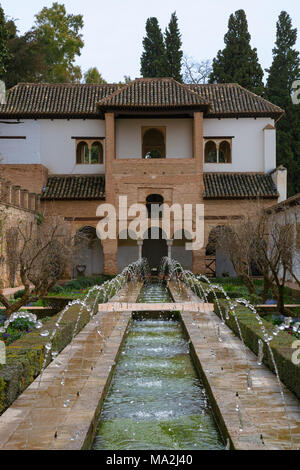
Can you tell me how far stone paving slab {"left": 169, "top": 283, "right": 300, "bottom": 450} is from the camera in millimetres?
4223

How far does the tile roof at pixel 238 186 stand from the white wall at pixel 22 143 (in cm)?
769

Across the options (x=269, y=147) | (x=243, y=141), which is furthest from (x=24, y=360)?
(x=269, y=147)

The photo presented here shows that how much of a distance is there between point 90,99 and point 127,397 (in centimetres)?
2111

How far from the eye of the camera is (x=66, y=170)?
24547mm

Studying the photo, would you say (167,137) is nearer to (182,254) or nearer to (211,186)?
(211,186)

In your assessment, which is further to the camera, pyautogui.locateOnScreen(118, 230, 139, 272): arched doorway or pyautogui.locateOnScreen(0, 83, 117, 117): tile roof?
pyautogui.locateOnScreen(118, 230, 139, 272): arched doorway

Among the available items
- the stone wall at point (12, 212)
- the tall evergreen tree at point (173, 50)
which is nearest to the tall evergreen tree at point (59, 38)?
the tall evergreen tree at point (173, 50)

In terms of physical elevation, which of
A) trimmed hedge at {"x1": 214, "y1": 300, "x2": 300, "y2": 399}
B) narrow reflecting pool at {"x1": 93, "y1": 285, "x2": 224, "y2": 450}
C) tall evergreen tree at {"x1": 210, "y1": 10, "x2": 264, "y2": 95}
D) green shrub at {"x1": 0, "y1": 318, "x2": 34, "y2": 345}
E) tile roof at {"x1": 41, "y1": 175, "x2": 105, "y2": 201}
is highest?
tall evergreen tree at {"x1": 210, "y1": 10, "x2": 264, "y2": 95}

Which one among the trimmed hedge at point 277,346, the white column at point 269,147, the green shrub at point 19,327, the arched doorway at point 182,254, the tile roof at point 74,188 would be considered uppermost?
the white column at point 269,147

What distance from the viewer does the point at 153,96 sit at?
23.4 m

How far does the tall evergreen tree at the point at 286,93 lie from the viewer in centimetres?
3055

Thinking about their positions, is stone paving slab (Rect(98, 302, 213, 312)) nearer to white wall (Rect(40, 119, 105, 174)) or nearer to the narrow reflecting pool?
the narrow reflecting pool

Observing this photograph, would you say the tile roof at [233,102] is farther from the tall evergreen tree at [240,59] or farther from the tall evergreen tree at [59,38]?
the tall evergreen tree at [59,38]

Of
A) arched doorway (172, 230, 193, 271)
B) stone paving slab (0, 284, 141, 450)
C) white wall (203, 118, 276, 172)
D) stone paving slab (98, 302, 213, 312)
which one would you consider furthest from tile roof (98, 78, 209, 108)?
stone paving slab (0, 284, 141, 450)
